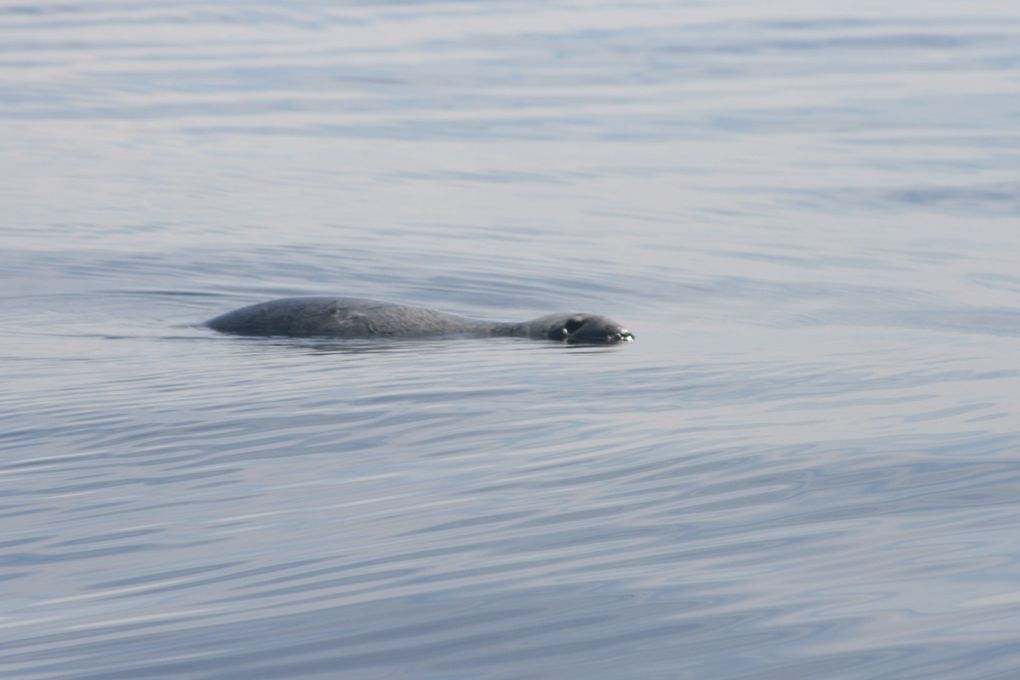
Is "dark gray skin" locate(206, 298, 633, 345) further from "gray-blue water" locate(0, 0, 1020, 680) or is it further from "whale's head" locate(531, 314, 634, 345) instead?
"gray-blue water" locate(0, 0, 1020, 680)

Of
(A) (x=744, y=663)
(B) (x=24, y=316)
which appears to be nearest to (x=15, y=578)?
(A) (x=744, y=663)

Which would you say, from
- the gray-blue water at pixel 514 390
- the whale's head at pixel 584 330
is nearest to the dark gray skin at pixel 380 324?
the whale's head at pixel 584 330

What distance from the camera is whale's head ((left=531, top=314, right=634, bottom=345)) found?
11188mm

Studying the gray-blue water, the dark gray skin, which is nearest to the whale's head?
the dark gray skin

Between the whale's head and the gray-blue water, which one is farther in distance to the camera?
the whale's head

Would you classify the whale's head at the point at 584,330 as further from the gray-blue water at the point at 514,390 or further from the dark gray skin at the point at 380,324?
the gray-blue water at the point at 514,390

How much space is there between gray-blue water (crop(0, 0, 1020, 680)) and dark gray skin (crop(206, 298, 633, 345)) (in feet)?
1.21

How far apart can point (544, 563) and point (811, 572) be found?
2.65ft

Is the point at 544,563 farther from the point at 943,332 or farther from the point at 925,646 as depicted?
the point at 943,332

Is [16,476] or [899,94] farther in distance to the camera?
[899,94]

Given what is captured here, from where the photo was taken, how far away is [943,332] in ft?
37.1

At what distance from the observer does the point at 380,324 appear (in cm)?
1145

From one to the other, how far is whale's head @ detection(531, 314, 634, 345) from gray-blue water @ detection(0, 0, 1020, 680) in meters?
0.22

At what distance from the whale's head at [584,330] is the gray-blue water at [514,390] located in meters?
0.22
